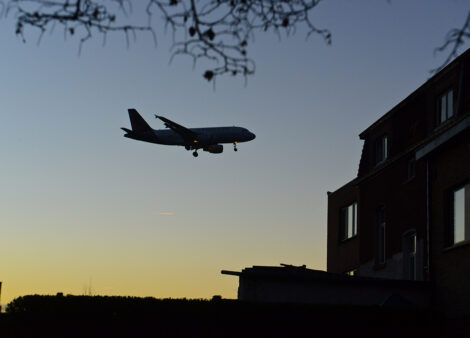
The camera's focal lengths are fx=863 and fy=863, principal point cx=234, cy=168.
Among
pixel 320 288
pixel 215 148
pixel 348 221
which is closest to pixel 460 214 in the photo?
pixel 320 288

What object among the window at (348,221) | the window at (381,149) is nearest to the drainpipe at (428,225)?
the window at (381,149)

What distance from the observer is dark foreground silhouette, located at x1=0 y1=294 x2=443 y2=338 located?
712 inches

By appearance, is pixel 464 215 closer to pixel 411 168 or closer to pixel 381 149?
pixel 411 168

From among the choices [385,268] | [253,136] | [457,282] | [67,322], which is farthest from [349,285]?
[253,136]

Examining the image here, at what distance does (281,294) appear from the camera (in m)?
24.5

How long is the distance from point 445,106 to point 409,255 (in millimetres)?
5007

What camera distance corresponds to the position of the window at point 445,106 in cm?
2548

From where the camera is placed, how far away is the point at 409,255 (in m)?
27.6

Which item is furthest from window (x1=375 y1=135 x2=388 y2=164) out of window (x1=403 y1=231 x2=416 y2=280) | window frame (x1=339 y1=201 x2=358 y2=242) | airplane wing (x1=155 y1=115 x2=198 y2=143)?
airplane wing (x1=155 y1=115 x2=198 y2=143)

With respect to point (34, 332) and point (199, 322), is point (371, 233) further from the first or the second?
point (34, 332)

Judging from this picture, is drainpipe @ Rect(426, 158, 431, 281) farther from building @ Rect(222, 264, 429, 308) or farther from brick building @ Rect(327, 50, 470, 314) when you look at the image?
building @ Rect(222, 264, 429, 308)

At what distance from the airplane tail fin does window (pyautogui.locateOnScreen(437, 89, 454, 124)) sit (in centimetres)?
5833

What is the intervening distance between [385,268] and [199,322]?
41.7ft

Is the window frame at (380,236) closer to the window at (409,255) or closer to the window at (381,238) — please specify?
the window at (381,238)
